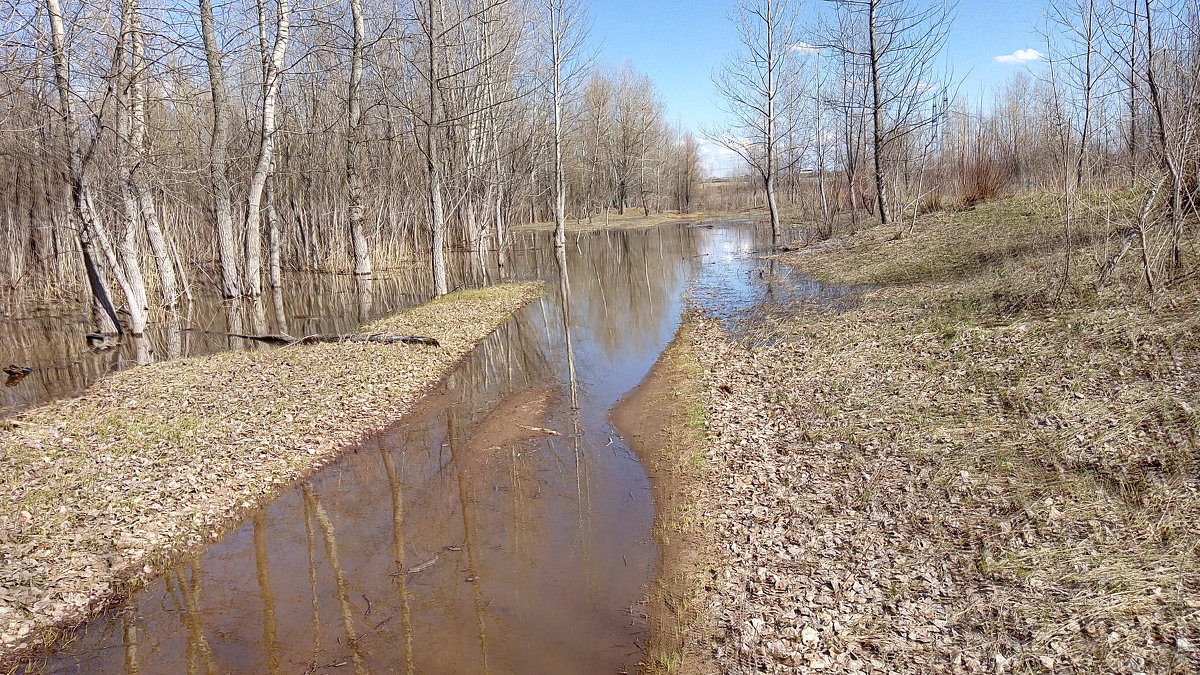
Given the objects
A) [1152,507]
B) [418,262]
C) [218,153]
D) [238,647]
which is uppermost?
[218,153]

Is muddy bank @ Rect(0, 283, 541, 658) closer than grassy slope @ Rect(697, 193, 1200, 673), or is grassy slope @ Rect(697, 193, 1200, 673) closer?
grassy slope @ Rect(697, 193, 1200, 673)

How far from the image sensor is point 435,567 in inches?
237

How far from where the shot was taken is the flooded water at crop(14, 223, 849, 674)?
4.91 metres

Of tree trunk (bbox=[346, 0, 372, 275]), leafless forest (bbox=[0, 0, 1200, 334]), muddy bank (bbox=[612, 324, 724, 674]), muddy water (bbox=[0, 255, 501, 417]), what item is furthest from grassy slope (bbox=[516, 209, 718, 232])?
muddy bank (bbox=[612, 324, 724, 674])

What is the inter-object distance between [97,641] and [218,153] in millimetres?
17172

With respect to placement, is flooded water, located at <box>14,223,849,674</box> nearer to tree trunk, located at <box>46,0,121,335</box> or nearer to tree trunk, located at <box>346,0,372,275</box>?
tree trunk, located at <box>46,0,121,335</box>

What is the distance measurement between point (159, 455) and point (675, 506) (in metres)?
5.93

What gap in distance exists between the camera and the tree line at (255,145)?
1226 centimetres

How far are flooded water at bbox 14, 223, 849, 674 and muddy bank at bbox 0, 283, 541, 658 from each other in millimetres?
382

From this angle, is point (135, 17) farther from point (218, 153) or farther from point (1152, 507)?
point (1152, 507)

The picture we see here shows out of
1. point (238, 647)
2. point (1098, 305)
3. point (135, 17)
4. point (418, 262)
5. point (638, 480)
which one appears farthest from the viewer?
point (418, 262)

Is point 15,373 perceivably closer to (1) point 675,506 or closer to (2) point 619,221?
(1) point 675,506

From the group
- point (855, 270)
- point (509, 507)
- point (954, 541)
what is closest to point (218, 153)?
point (509, 507)

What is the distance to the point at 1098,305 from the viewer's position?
9.42 meters
